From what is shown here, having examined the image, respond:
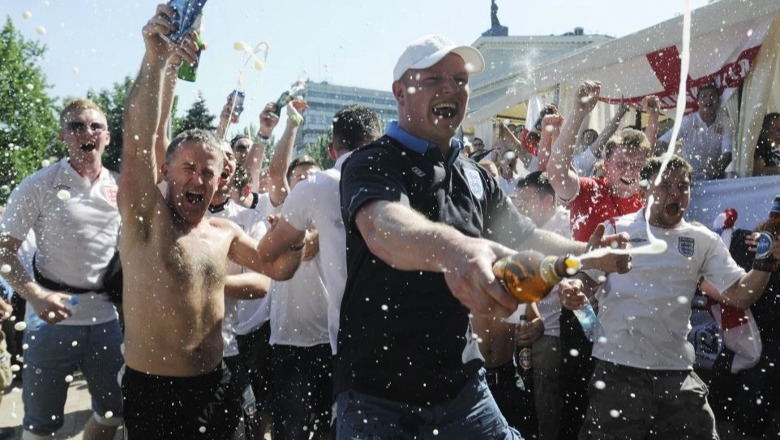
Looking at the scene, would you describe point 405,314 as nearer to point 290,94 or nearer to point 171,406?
point 171,406

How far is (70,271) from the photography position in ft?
13.6

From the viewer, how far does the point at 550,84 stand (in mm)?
7422

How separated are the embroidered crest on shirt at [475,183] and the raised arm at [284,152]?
2.74 meters

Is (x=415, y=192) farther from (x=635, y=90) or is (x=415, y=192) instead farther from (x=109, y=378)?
(x=635, y=90)

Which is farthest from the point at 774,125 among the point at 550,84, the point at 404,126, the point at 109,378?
the point at 109,378

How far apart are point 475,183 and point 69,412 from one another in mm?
5468

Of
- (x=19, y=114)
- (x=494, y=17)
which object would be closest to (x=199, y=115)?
(x=19, y=114)

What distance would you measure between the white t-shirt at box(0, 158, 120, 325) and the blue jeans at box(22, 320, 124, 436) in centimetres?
10

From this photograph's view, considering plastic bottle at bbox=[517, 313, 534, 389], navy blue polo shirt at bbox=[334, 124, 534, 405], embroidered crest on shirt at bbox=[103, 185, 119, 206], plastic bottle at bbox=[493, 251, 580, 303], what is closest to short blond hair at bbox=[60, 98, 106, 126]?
embroidered crest on shirt at bbox=[103, 185, 119, 206]

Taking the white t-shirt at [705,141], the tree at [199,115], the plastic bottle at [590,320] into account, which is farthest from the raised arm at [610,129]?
the tree at [199,115]

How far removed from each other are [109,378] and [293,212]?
2.00 metres

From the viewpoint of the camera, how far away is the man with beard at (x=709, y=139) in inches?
217

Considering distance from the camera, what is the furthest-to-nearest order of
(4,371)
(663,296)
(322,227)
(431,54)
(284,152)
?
(284,152) < (4,371) < (663,296) < (322,227) < (431,54)

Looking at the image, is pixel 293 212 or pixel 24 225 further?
pixel 24 225
